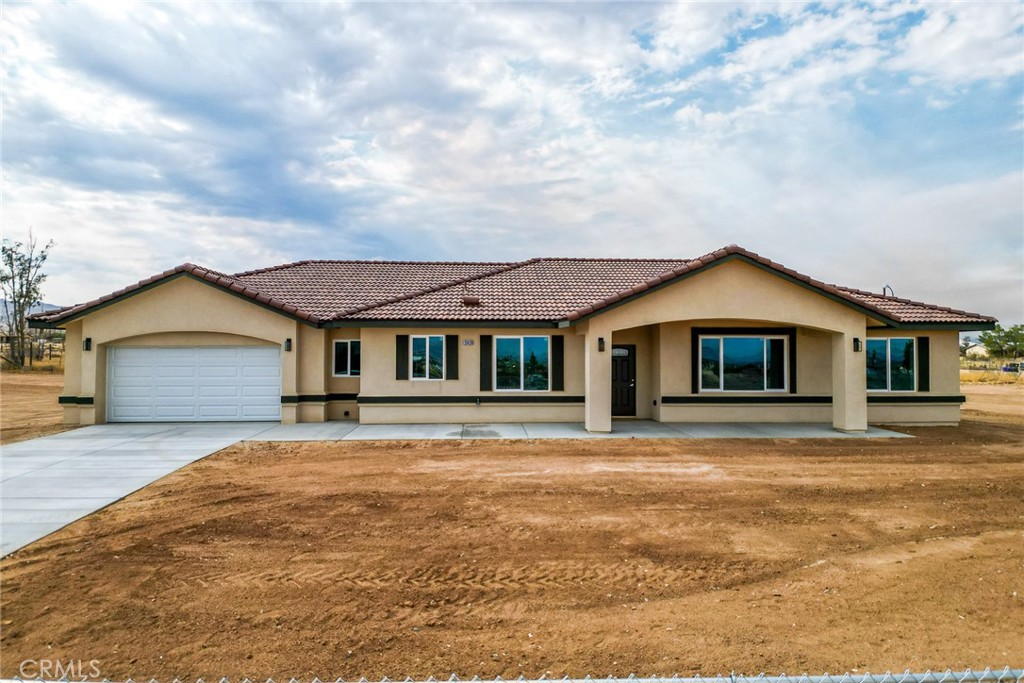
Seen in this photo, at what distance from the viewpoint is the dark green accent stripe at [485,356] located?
50.3 ft

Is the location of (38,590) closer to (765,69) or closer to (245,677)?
(245,677)

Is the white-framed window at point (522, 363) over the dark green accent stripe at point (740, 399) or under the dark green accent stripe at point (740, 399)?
over

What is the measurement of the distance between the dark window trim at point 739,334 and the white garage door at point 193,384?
12.8 metres

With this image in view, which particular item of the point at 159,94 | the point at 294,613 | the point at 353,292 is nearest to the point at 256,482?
the point at 294,613

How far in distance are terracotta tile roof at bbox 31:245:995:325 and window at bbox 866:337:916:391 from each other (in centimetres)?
94

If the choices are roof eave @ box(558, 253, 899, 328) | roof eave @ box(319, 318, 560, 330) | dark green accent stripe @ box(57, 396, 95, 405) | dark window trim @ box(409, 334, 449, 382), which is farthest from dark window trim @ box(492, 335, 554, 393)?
dark green accent stripe @ box(57, 396, 95, 405)

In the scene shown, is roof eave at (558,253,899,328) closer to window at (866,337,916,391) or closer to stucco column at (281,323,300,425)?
window at (866,337,916,391)

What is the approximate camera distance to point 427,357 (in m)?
15.4

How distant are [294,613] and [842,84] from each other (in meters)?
18.7

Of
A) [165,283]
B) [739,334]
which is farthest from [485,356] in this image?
[165,283]

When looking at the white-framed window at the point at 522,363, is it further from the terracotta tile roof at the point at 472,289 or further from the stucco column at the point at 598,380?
the stucco column at the point at 598,380

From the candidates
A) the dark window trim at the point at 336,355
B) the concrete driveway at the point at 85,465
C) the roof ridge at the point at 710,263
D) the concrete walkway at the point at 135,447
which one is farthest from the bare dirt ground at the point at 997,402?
the concrete driveway at the point at 85,465

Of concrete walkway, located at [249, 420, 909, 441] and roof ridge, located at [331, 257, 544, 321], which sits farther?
roof ridge, located at [331, 257, 544, 321]

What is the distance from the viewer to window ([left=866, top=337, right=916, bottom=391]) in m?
15.7
